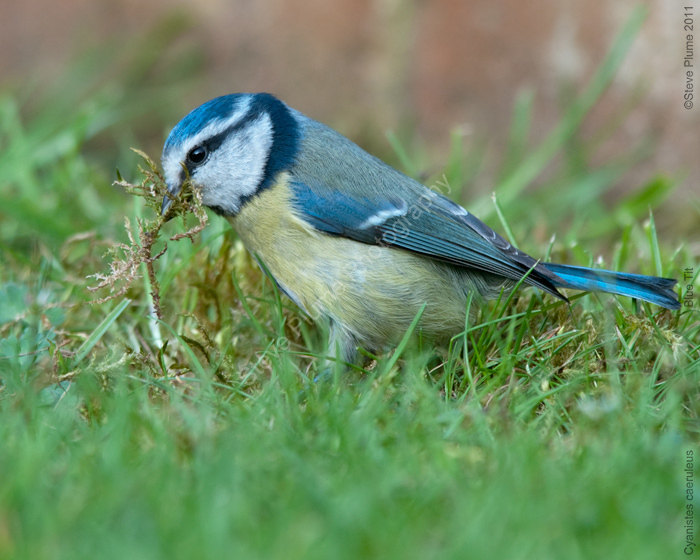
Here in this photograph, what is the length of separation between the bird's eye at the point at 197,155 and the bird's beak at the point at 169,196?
0.10 metres

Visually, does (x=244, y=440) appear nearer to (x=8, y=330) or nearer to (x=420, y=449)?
(x=420, y=449)

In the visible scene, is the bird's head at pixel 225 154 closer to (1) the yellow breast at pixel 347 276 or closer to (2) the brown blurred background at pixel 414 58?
(1) the yellow breast at pixel 347 276

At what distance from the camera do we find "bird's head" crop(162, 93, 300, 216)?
2594 millimetres

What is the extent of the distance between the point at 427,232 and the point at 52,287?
1502mm

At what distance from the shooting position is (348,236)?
256cm

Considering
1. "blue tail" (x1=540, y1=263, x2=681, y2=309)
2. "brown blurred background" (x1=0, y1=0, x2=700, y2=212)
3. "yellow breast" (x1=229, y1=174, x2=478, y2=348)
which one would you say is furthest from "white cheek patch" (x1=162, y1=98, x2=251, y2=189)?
"brown blurred background" (x1=0, y1=0, x2=700, y2=212)

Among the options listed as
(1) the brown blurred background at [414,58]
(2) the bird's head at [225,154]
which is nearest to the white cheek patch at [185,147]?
(2) the bird's head at [225,154]

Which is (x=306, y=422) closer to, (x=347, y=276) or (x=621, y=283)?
(x=347, y=276)

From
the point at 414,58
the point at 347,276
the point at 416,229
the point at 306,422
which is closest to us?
the point at 306,422

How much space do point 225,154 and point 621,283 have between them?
4.62 feet

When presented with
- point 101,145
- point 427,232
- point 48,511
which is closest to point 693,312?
point 427,232

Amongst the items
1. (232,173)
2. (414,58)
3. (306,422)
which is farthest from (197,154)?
(414,58)

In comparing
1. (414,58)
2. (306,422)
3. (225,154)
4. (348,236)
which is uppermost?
(414,58)

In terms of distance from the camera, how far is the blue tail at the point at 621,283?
2508mm
